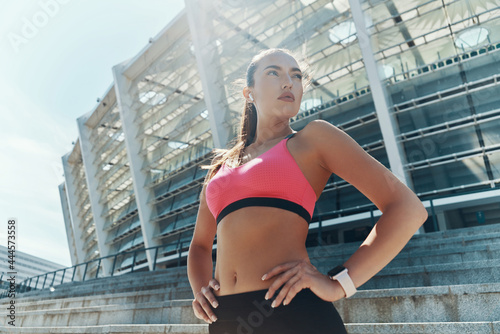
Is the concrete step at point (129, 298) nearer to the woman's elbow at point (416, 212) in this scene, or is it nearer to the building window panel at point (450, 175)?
the woman's elbow at point (416, 212)

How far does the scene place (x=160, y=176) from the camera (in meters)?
27.6

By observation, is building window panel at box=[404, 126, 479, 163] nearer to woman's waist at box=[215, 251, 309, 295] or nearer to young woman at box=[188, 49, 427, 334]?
young woman at box=[188, 49, 427, 334]

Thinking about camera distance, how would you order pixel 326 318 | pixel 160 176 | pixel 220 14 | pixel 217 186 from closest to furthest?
1. pixel 326 318
2. pixel 217 186
3. pixel 220 14
4. pixel 160 176

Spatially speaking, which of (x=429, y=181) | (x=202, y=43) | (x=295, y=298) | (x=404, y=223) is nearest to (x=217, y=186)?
(x=295, y=298)

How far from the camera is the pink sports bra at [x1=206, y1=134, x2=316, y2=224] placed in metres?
1.57

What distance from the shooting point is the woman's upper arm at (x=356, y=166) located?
1463mm

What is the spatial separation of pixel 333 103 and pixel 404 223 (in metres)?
18.9

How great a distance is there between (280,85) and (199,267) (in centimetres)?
96

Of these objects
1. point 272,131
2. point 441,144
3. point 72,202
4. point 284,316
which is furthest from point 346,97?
point 72,202

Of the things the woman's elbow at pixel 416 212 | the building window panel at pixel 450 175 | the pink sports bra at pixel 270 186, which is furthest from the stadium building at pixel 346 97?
the woman's elbow at pixel 416 212

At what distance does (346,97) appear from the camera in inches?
757

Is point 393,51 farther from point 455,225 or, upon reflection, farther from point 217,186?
point 217,186

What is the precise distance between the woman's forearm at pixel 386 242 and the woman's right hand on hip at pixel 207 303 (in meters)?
0.54

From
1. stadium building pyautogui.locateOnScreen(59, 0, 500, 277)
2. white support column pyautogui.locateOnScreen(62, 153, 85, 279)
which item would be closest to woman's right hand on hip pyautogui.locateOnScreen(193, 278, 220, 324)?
stadium building pyautogui.locateOnScreen(59, 0, 500, 277)
